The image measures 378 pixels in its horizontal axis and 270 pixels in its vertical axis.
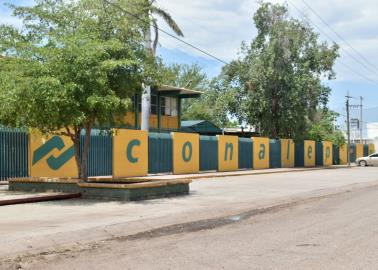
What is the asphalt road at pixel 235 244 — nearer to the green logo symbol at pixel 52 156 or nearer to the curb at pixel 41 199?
the curb at pixel 41 199

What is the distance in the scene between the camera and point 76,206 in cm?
1472

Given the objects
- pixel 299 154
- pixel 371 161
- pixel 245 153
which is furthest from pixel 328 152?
pixel 245 153

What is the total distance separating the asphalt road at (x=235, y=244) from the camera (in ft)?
24.6

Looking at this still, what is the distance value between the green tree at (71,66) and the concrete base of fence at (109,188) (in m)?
0.84

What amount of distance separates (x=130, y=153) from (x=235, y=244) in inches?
716

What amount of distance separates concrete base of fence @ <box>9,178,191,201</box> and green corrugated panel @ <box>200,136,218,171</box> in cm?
1451

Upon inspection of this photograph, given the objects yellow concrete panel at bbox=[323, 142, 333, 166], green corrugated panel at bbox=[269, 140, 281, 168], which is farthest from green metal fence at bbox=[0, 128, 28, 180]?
yellow concrete panel at bbox=[323, 142, 333, 166]

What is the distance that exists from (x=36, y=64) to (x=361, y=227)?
923cm

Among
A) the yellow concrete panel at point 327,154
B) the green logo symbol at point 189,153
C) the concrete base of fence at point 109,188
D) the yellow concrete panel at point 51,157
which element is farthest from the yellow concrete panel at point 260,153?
the concrete base of fence at point 109,188

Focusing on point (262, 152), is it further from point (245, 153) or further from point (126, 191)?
point (126, 191)

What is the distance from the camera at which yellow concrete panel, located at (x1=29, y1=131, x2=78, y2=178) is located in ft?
74.2

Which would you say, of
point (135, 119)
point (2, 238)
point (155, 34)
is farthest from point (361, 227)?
point (135, 119)

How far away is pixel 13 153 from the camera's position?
862 inches

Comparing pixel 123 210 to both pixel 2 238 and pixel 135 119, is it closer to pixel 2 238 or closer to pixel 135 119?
pixel 2 238
